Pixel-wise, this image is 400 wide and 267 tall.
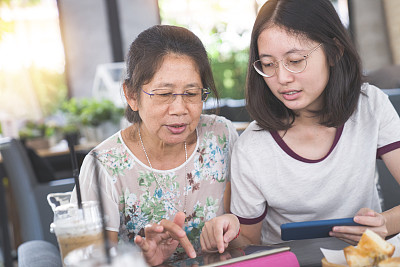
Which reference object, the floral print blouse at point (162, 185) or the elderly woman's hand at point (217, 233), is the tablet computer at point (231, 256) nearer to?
the elderly woman's hand at point (217, 233)

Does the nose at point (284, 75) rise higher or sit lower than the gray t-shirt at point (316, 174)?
higher

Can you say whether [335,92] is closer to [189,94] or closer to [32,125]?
[189,94]

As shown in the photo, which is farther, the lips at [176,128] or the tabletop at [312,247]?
the lips at [176,128]

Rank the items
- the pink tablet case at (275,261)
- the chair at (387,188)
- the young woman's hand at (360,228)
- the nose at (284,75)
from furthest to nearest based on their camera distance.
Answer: the chair at (387,188) < the nose at (284,75) < the young woman's hand at (360,228) < the pink tablet case at (275,261)

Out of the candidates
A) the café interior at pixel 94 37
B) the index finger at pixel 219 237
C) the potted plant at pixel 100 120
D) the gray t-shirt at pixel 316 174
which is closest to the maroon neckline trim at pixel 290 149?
the gray t-shirt at pixel 316 174

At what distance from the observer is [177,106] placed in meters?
1.18

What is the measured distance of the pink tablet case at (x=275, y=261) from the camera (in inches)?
29.0

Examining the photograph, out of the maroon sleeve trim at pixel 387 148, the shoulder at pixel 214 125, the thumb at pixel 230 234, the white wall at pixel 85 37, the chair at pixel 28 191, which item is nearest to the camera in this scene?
the thumb at pixel 230 234

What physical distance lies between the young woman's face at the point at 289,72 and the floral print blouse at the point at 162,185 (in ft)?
1.03

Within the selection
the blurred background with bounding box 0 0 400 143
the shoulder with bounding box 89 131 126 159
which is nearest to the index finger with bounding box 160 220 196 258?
the shoulder with bounding box 89 131 126 159

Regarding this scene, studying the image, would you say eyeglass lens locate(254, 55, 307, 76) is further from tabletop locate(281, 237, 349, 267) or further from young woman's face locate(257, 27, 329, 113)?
tabletop locate(281, 237, 349, 267)

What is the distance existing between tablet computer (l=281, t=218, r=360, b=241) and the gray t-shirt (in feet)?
1.10

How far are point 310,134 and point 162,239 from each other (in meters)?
0.54

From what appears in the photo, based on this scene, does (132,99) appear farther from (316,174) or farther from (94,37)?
(94,37)
